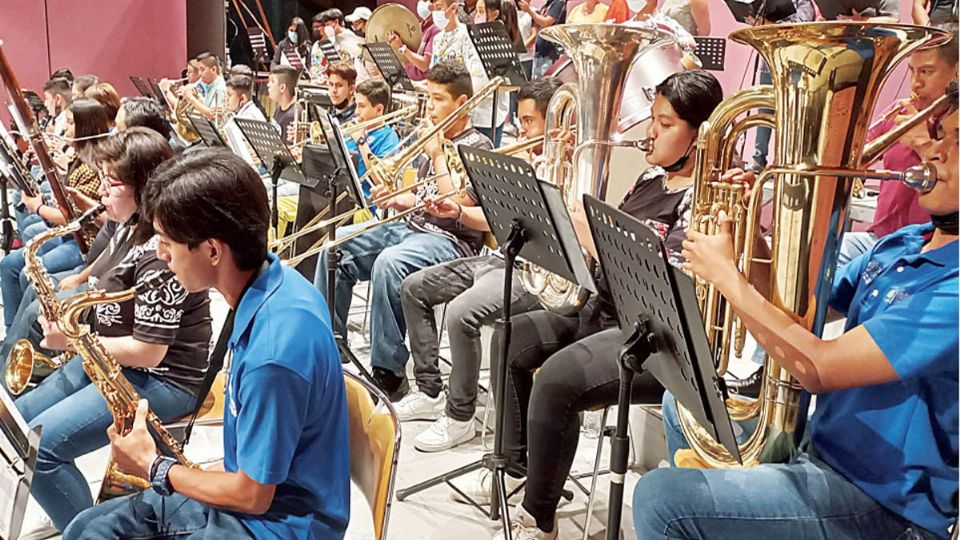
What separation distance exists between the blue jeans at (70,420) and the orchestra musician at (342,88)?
3.35 m

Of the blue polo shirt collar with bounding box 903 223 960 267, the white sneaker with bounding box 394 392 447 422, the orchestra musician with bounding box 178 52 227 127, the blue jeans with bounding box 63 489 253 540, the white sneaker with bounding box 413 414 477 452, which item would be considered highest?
the blue polo shirt collar with bounding box 903 223 960 267

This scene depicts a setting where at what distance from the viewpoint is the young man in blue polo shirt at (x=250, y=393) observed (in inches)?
61.4

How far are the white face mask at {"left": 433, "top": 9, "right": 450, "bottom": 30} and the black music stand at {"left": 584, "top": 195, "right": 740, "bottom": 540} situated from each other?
631cm

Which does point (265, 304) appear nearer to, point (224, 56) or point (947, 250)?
point (947, 250)

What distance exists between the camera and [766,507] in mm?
1710

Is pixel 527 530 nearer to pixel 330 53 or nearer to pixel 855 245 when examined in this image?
pixel 855 245

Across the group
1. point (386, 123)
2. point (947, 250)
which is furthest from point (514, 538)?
point (386, 123)

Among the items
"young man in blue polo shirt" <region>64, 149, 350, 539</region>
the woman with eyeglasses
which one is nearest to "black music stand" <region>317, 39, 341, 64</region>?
the woman with eyeglasses

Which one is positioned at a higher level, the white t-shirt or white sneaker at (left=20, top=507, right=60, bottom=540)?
the white t-shirt

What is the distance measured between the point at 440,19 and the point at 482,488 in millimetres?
5781

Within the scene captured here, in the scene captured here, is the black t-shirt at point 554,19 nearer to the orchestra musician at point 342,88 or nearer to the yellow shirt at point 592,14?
the yellow shirt at point 592,14

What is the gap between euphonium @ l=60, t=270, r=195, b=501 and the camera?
195 cm

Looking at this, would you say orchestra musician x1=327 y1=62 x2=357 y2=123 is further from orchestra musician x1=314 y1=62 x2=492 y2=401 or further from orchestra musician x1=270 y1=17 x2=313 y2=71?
orchestra musician x1=270 y1=17 x2=313 y2=71

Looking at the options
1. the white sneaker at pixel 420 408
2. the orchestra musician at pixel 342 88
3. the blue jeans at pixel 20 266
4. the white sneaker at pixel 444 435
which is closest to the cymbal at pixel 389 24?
the orchestra musician at pixel 342 88
